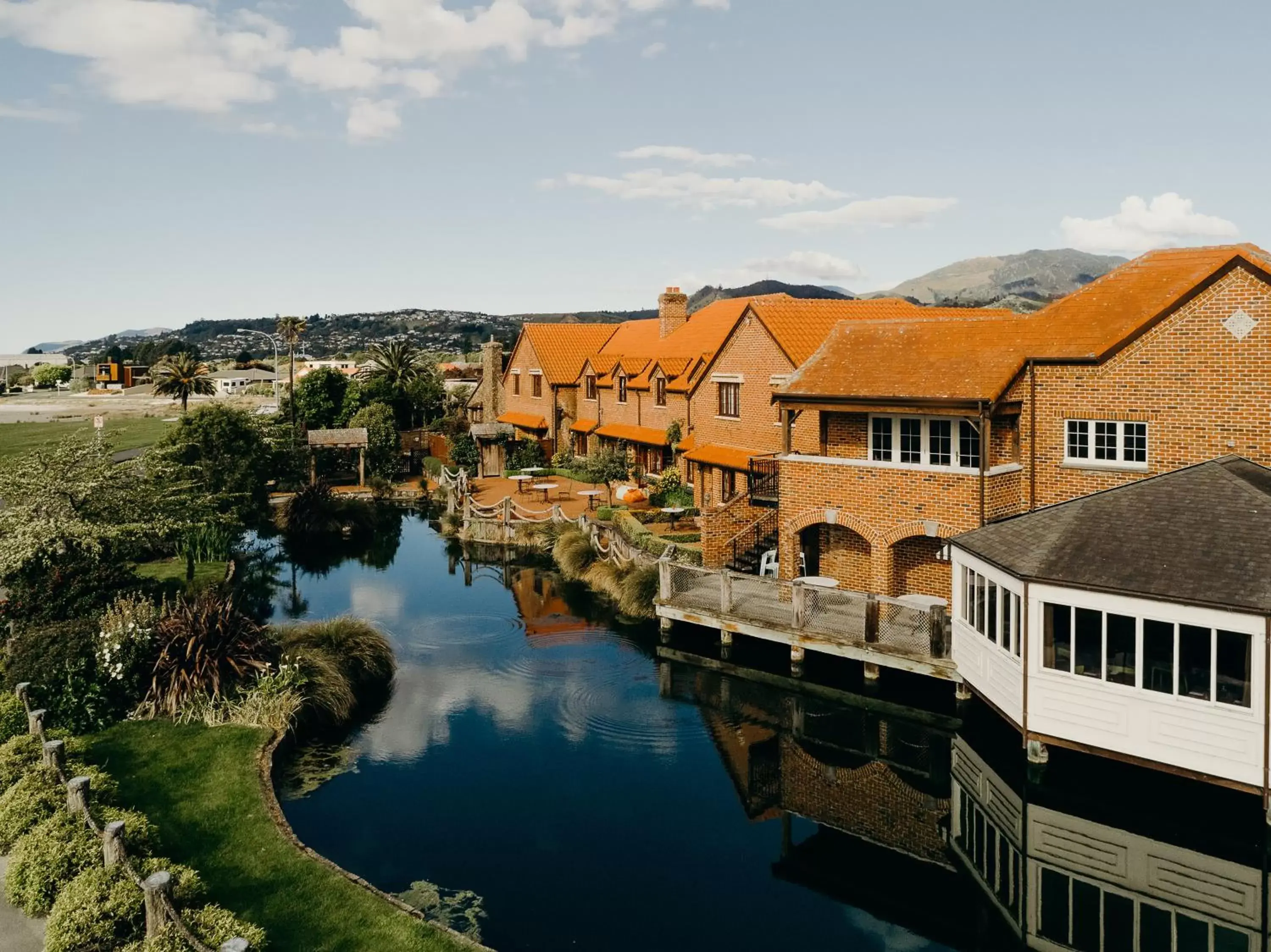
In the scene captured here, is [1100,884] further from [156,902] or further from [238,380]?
[238,380]

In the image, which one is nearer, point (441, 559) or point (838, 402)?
point (838, 402)

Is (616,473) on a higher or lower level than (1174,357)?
lower

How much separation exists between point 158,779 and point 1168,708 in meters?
16.4

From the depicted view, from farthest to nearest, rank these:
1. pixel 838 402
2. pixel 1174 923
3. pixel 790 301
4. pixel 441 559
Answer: pixel 441 559
pixel 790 301
pixel 838 402
pixel 1174 923

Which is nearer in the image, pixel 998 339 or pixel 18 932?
pixel 18 932

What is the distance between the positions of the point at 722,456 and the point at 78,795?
2580cm

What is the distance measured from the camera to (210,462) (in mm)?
38031

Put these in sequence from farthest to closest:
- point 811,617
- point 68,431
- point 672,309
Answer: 1. point 68,431
2. point 672,309
3. point 811,617

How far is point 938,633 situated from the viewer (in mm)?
21203

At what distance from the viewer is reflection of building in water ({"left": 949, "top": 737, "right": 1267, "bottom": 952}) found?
521 inches

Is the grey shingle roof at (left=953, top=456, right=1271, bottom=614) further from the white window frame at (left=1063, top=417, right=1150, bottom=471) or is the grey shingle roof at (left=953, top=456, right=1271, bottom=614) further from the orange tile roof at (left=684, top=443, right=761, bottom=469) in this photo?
the orange tile roof at (left=684, top=443, right=761, bottom=469)

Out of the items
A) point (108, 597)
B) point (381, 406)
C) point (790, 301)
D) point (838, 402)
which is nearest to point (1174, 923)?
point (838, 402)

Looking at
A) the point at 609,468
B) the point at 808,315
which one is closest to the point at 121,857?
the point at 808,315

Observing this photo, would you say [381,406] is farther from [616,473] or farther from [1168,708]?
[1168,708]
